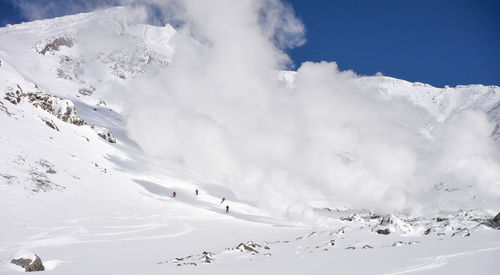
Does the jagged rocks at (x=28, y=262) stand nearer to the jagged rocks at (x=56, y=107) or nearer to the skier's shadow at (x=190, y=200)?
the skier's shadow at (x=190, y=200)

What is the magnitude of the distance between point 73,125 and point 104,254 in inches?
2767

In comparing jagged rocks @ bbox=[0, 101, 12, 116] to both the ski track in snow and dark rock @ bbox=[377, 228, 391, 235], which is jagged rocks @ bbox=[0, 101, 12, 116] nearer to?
the ski track in snow

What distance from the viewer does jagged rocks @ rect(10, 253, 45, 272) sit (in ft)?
33.1

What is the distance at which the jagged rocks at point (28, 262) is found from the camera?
10.1m

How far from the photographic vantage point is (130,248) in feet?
58.4

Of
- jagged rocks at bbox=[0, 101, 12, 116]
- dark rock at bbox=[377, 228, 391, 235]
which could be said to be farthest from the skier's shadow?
dark rock at bbox=[377, 228, 391, 235]

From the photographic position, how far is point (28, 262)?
1022 centimetres

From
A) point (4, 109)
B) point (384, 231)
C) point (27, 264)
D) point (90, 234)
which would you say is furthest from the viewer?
point (4, 109)

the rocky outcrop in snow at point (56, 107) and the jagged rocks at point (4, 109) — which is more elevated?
the rocky outcrop in snow at point (56, 107)

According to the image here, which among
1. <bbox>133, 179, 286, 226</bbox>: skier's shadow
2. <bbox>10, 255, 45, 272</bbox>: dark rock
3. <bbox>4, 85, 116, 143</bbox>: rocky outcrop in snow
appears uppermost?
→ <bbox>4, 85, 116, 143</bbox>: rocky outcrop in snow

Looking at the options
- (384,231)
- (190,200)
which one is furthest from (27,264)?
(190,200)

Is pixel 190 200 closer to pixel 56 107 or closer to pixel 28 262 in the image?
pixel 28 262

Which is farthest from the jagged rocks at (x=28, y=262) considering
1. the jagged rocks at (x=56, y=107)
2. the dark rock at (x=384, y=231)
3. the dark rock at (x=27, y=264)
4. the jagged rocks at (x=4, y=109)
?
the jagged rocks at (x=56, y=107)

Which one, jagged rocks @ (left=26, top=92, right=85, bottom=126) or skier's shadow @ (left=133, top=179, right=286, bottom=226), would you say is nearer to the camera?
skier's shadow @ (left=133, top=179, right=286, bottom=226)
